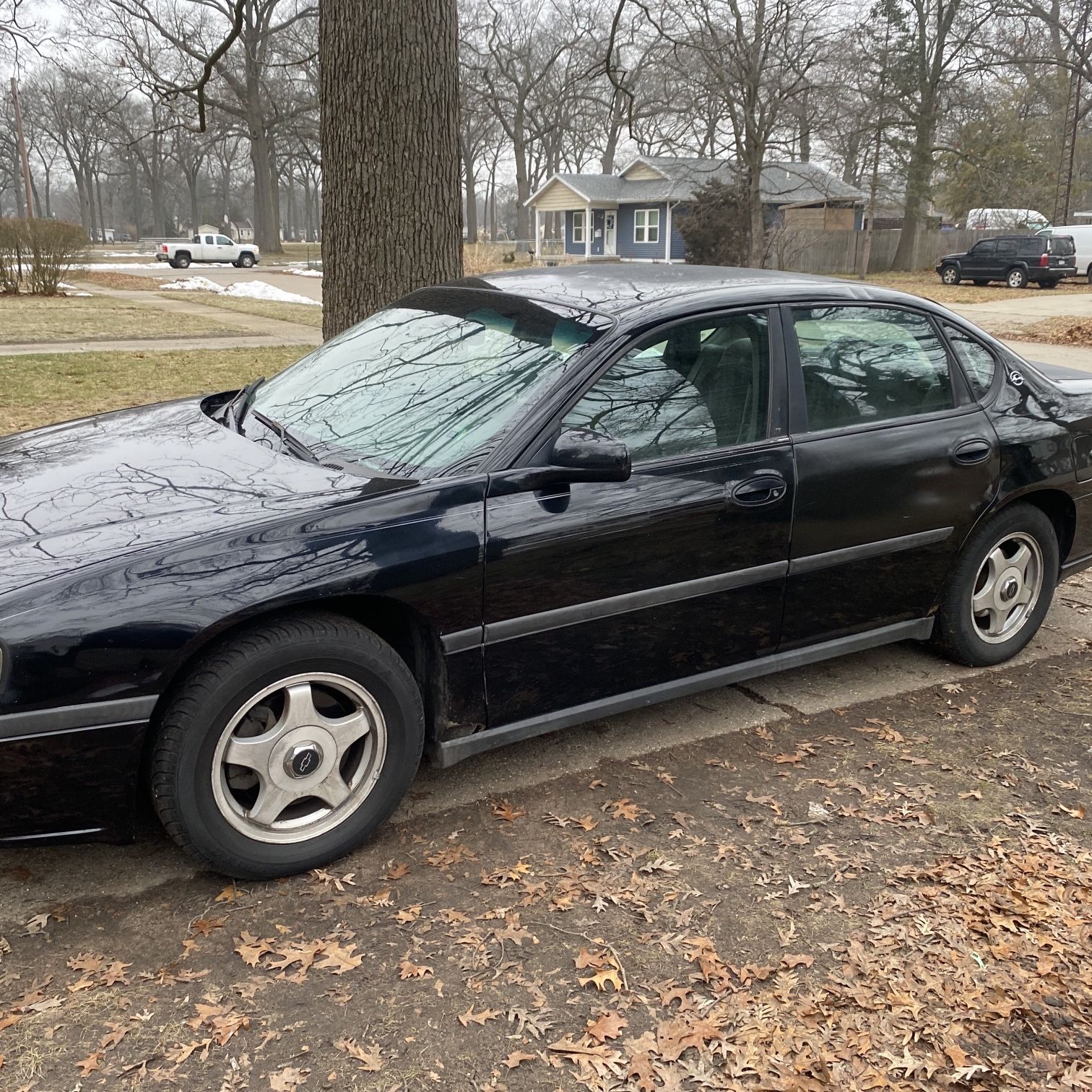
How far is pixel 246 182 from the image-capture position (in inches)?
3627

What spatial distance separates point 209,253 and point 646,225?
19.5m

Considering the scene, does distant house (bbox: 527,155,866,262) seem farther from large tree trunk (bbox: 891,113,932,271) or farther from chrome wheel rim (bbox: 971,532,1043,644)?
chrome wheel rim (bbox: 971,532,1043,644)

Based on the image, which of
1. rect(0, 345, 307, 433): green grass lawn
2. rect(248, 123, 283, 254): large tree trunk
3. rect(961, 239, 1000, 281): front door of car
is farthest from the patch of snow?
rect(248, 123, 283, 254): large tree trunk

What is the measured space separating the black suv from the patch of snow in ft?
65.6

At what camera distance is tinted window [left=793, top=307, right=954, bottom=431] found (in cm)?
371

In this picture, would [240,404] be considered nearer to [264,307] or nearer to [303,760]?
[303,760]

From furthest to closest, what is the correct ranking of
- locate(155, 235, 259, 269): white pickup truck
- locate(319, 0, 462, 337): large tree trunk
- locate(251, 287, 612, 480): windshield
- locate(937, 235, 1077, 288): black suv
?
locate(155, 235, 259, 269): white pickup truck
locate(937, 235, 1077, 288): black suv
locate(319, 0, 462, 337): large tree trunk
locate(251, 287, 612, 480): windshield

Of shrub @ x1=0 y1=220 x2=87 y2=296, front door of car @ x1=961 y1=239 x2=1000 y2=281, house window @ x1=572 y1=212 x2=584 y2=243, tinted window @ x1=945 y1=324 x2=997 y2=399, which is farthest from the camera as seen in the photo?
house window @ x1=572 y1=212 x2=584 y2=243

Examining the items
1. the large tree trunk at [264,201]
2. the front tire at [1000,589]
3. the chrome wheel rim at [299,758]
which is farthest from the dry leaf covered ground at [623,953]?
the large tree trunk at [264,201]

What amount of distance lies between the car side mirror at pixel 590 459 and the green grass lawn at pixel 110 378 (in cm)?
667

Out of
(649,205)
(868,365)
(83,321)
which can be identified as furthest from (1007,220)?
(868,365)

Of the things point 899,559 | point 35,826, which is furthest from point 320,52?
point 35,826

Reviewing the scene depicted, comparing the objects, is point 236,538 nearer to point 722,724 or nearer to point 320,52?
point 722,724

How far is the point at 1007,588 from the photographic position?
4367 millimetres
